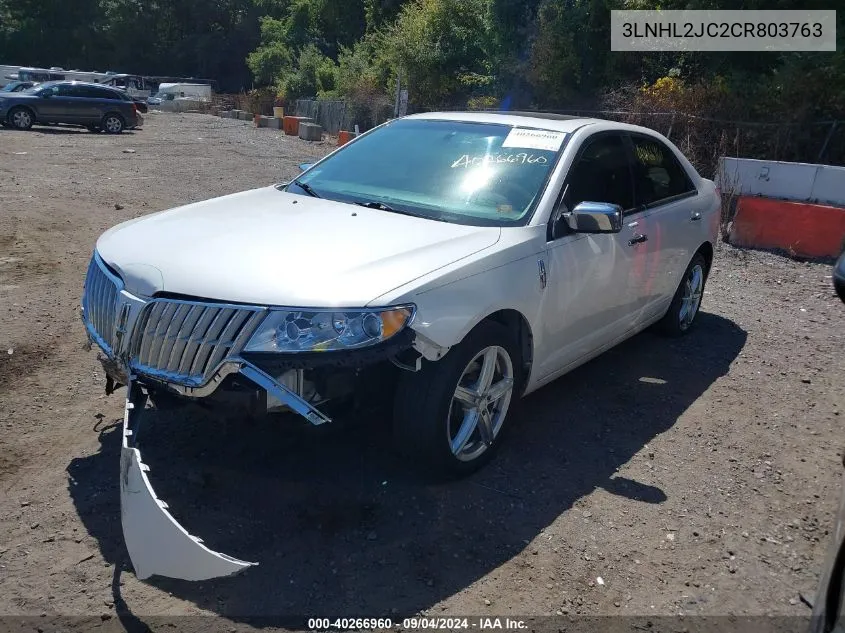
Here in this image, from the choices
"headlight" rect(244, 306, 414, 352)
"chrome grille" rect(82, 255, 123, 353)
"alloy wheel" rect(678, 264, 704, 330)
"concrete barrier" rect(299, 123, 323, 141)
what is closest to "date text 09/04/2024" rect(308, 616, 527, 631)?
"headlight" rect(244, 306, 414, 352)

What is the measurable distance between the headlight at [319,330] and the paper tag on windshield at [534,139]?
72.6 inches

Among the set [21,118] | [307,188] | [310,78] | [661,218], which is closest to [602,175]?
[661,218]

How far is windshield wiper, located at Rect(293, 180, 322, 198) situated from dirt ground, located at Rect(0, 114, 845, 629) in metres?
1.45

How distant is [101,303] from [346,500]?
4.89 ft

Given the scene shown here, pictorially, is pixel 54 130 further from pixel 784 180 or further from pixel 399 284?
pixel 399 284

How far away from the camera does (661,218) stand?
5.32m

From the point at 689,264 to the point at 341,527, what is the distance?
12.5ft

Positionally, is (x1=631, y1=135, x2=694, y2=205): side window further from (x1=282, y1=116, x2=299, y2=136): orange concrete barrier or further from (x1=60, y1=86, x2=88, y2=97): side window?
(x1=282, y1=116, x2=299, y2=136): orange concrete barrier

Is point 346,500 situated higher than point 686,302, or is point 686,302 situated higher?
point 686,302

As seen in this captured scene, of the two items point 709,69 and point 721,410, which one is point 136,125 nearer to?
point 709,69

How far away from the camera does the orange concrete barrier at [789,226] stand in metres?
9.02

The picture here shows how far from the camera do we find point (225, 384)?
125 inches

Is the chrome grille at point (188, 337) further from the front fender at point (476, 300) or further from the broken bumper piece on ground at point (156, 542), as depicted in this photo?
the front fender at point (476, 300)

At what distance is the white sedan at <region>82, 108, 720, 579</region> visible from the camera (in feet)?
10.3
